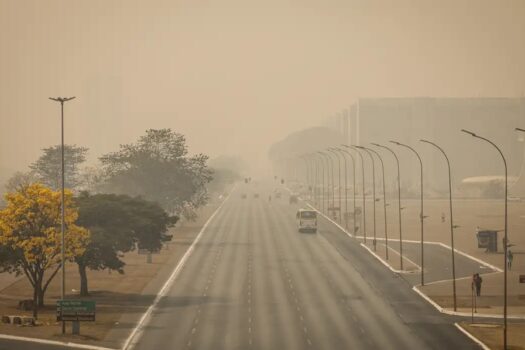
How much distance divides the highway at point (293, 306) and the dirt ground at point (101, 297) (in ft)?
8.27

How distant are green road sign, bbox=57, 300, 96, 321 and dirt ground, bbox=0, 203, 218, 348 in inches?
36.9

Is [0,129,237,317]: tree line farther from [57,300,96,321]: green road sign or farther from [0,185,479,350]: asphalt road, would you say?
[57,300,96,321]: green road sign

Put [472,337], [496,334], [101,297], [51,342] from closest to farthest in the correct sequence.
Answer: [51,342] < [472,337] < [496,334] < [101,297]

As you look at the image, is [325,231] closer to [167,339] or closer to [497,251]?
[497,251]

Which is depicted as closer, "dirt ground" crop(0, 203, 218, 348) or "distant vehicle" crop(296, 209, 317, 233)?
"dirt ground" crop(0, 203, 218, 348)

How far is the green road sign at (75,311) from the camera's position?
67062 mm

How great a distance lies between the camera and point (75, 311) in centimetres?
6744

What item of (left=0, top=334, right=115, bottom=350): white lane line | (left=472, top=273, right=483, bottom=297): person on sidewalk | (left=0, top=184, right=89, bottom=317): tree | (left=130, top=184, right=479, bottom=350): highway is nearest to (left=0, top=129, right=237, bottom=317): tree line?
(left=0, top=184, right=89, bottom=317): tree

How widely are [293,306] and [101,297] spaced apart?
52.3 feet

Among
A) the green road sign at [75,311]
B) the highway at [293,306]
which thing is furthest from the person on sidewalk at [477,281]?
the green road sign at [75,311]

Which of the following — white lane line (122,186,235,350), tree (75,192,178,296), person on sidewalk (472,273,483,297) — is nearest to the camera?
white lane line (122,186,235,350)

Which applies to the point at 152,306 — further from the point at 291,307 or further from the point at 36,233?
the point at 291,307

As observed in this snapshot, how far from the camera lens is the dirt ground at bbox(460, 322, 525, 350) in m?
60.4

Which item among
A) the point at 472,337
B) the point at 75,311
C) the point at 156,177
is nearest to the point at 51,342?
the point at 75,311
